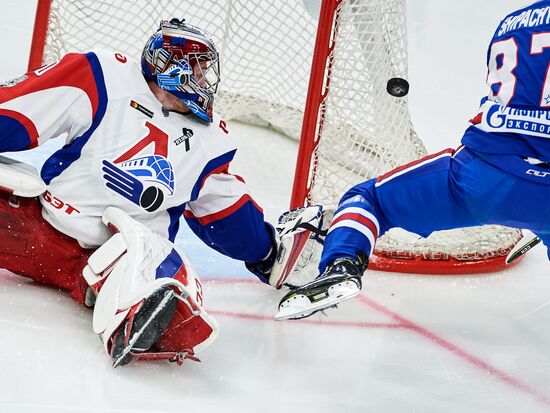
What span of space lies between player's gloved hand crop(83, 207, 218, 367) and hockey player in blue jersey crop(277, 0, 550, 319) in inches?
8.9

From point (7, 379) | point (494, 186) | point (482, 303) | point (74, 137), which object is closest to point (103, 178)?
point (74, 137)

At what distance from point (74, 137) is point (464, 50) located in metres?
3.74

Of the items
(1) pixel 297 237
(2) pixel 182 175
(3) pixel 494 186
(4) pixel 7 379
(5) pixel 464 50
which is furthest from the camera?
(5) pixel 464 50

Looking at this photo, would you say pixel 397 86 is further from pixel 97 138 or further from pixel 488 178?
pixel 97 138

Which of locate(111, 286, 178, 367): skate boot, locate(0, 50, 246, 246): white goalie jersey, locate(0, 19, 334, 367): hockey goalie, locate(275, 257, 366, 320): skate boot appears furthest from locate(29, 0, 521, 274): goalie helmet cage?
locate(111, 286, 178, 367): skate boot

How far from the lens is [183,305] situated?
6.83 ft

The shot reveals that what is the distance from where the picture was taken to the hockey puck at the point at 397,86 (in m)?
2.88

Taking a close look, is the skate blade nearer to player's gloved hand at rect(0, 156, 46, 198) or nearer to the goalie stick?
player's gloved hand at rect(0, 156, 46, 198)

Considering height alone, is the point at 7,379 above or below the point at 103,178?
below

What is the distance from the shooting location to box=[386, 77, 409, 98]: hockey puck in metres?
2.88

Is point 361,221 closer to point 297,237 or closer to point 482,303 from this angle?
point 297,237

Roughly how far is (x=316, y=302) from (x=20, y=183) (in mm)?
788

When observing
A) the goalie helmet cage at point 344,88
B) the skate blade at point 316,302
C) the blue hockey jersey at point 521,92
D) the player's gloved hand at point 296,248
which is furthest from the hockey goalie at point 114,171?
the blue hockey jersey at point 521,92

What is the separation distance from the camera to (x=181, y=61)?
94.0 inches
